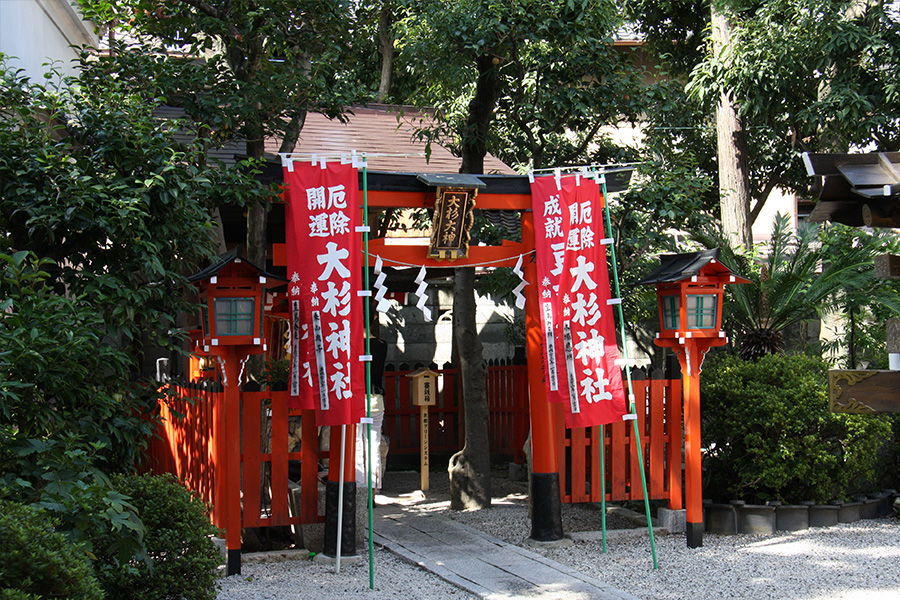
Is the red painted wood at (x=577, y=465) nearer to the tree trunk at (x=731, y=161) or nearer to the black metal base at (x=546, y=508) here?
the black metal base at (x=546, y=508)

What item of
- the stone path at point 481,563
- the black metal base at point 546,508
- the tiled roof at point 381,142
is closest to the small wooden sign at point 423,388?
the stone path at point 481,563

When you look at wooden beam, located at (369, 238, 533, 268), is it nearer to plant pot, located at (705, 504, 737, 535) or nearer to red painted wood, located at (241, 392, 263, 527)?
red painted wood, located at (241, 392, 263, 527)

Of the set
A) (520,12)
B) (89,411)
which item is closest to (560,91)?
(520,12)

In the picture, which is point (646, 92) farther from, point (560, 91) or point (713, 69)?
point (713, 69)

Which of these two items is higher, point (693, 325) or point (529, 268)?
point (529, 268)

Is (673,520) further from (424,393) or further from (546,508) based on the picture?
(424,393)

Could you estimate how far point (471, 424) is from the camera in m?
9.72

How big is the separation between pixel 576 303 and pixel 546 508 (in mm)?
2102

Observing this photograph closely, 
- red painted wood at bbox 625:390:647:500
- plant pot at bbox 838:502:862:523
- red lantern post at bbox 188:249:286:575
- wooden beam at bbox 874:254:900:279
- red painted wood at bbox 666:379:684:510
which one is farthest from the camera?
plant pot at bbox 838:502:862:523

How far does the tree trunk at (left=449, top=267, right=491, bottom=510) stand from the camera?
382 inches

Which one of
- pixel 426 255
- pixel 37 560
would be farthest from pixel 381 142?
pixel 37 560

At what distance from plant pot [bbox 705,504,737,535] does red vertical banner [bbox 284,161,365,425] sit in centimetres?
405

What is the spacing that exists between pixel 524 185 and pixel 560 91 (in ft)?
5.58

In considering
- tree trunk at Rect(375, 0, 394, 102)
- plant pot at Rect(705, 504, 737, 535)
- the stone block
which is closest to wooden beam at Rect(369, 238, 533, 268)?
the stone block
